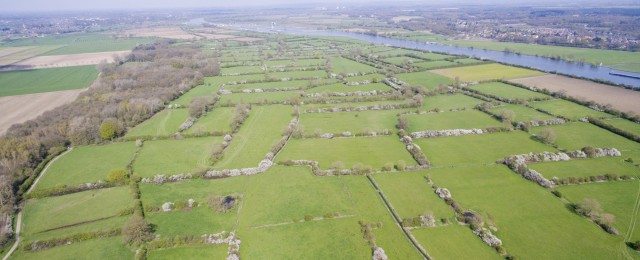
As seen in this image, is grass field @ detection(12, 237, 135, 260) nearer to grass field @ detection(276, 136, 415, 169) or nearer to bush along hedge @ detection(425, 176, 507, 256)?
grass field @ detection(276, 136, 415, 169)

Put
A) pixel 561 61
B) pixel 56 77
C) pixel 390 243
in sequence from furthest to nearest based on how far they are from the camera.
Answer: pixel 561 61
pixel 56 77
pixel 390 243

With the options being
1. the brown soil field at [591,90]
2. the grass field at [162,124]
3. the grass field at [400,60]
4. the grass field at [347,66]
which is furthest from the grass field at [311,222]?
the grass field at [400,60]

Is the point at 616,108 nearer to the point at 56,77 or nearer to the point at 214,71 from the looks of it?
the point at 214,71

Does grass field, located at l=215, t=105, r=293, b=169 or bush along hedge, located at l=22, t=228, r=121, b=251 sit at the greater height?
grass field, located at l=215, t=105, r=293, b=169

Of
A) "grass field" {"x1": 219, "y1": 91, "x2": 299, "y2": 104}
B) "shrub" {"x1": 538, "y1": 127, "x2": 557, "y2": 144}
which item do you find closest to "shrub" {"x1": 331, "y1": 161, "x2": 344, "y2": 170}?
"shrub" {"x1": 538, "y1": 127, "x2": 557, "y2": 144}

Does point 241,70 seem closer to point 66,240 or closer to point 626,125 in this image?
point 66,240

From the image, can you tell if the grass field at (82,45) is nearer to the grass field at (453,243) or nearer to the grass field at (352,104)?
the grass field at (352,104)

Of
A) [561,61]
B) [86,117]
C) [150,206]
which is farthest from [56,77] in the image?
[561,61]
